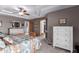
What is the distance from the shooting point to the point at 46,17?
1851 mm

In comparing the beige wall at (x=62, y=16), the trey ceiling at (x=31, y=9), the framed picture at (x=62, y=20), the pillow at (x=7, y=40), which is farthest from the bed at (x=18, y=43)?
the framed picture at (x=62, y=20)

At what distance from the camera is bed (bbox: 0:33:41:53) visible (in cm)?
172

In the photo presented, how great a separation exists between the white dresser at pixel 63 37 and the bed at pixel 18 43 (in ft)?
1.15

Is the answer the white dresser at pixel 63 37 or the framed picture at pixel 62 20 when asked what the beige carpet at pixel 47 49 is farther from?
the framed picture at pixel 62 20

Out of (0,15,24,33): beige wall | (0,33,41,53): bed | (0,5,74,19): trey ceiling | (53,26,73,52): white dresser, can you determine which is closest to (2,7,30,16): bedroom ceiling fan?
(0,5,74,19): trey ceiling

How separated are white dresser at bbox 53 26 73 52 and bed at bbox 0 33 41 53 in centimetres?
35

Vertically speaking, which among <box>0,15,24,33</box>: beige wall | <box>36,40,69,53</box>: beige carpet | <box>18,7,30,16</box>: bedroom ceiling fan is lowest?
<box>36,40,69,53</box>: beige carpet

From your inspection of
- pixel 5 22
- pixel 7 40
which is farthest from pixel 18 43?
pixel 5 22

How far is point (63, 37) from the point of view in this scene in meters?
1.92

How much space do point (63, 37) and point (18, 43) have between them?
0.90 m

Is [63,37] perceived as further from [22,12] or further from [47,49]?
[22,12]

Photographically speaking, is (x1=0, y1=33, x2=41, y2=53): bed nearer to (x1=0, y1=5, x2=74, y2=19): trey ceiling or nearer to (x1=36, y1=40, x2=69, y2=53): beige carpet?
(x1=36, y1=40, x2=69, y2=53): beige carpet
